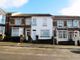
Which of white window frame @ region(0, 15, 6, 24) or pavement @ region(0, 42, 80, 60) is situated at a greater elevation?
white window frame @ region(0, 15, 6, 24)

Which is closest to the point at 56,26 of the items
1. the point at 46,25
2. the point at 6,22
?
the point at 46,25

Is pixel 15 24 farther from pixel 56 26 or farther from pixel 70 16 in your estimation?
pixel 70 16

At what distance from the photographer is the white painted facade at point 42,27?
57.4 m

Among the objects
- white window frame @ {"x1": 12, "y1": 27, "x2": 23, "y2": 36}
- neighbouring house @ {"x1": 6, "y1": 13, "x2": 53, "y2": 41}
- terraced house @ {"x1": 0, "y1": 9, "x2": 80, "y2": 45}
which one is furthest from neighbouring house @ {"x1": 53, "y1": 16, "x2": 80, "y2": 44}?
white window frame @ {"x1": 12, "y1": 27, "x2": 23, "y2": 36}

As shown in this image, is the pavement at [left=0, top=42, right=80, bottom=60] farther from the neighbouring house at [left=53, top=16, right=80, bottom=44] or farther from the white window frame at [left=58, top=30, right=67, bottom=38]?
the neighbouring house at [left=53, top=16, right=80, bottom=44]

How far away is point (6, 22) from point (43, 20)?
9706 millimetres

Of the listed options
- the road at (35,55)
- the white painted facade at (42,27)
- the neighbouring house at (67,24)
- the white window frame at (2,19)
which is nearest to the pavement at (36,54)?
the road at (35,55)

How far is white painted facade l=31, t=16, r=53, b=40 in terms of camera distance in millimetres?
57406

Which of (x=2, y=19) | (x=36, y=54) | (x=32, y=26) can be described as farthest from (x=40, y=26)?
(x=36, y=54)

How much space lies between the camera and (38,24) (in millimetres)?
57594

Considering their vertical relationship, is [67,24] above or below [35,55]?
above

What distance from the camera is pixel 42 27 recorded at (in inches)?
2271

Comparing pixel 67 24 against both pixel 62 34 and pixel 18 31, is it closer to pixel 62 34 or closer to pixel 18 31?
pixel 62 34

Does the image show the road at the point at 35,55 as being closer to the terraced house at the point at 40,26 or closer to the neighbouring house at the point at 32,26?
the terraced house at the point at 40,26
